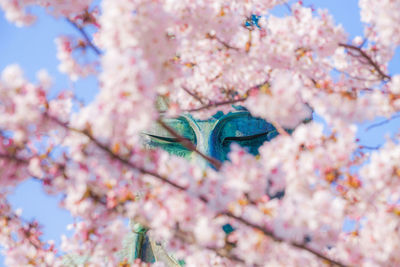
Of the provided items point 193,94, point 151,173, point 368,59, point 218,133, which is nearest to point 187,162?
point 151,173

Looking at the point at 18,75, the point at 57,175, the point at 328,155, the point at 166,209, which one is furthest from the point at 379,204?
the point at 18,75

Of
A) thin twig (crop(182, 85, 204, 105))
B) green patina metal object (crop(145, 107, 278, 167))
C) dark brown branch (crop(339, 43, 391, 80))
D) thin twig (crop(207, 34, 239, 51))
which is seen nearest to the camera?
dark brown branch (crop(339, 43, 391, 80))

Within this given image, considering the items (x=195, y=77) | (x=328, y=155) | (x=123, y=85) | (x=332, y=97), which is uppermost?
(x=195, y=77)

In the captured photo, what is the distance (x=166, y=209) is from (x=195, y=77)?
161cm

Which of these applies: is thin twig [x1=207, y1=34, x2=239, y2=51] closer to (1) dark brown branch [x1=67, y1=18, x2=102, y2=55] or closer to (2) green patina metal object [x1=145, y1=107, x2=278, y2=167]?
(1) dark brown branch [x1=67, y1=18, x2=102, y2=55]

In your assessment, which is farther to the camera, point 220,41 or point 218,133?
point 218,133

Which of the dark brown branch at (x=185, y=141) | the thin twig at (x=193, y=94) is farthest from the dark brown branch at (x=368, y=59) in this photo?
the dark brown branch at (x=185, y=141)

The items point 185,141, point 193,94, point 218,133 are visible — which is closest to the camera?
point 185,141

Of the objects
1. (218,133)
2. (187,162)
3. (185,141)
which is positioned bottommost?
(187,162)

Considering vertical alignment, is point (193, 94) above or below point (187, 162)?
above

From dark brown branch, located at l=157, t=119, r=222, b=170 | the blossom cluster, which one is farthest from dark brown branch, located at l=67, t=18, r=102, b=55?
dark brown branch, located at l=157, t=119, r=222, b=170

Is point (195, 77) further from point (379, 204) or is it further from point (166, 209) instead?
point (379, 204)

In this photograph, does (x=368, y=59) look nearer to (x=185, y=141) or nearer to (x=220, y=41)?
(x=220, y=41)

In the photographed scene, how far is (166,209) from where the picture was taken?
7.34 ft
